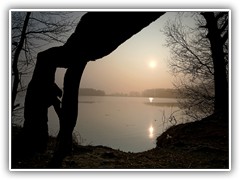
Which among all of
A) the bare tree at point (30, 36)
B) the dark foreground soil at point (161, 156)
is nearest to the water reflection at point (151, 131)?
the dark foreground soil at point (161, 156)

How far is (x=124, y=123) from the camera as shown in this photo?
10.3 feet

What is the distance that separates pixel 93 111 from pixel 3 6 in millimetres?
1392

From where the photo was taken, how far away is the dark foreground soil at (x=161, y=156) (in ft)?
8.79

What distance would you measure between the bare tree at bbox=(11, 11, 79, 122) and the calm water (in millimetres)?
682

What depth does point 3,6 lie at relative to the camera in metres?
2.84

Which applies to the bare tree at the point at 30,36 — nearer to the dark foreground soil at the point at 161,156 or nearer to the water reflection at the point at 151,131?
the dark foreground soil at the point at 161,156

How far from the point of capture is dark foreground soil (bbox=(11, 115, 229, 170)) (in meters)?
2.68

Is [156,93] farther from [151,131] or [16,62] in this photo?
[16,62]

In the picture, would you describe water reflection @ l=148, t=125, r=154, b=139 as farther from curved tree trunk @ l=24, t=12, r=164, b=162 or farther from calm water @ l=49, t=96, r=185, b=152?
curved tree trunk @ l=24, t=12, r=164, b=162

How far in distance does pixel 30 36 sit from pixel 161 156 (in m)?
1.89

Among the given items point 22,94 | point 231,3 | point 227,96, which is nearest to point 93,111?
point 22,94

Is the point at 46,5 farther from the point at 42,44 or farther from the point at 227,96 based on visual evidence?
the point at 227,96

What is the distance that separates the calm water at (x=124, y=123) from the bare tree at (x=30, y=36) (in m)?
0.68

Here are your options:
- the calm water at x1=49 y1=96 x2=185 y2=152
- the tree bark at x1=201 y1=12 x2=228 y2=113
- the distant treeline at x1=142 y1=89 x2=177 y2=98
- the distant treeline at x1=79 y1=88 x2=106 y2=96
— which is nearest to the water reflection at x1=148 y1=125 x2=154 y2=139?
the calm water at x1=49 y1=96 x2=185 y2=152
